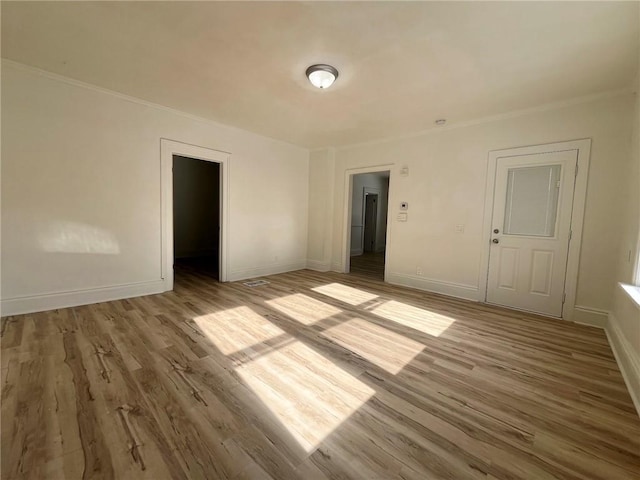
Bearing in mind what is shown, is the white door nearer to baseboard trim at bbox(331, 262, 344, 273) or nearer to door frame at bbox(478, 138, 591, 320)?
door frame at bbox(478, 138, 591, 320)

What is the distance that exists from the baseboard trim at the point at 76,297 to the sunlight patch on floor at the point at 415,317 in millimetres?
3321

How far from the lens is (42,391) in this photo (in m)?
1.78

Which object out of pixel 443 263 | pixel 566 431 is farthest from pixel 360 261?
pixel 566 431

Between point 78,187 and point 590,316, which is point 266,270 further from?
point 590,316

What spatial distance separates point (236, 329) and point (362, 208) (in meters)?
6.29

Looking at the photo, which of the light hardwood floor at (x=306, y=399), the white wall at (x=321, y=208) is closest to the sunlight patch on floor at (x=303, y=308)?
the light hardwood floor at (x=306, y=399)

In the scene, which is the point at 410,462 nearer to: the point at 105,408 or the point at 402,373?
the point at 402,373

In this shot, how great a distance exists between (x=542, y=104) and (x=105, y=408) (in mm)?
5392

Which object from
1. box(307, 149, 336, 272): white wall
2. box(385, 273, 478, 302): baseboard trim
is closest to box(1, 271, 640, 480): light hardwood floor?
box(385, 273, 478, 302): baseboard trim

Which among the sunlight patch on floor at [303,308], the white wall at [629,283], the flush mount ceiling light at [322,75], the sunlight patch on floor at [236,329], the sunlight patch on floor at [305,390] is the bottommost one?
the sunlight patch on floor at [305,390]

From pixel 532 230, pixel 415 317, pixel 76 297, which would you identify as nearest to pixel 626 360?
pixel 415 317

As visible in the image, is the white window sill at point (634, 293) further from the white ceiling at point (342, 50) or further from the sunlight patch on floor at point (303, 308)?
the sunlight patch on floor at point (303, 308)

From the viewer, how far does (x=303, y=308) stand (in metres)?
3.55

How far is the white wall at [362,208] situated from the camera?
318 inches
